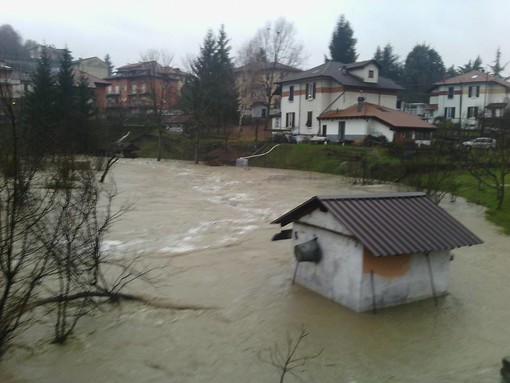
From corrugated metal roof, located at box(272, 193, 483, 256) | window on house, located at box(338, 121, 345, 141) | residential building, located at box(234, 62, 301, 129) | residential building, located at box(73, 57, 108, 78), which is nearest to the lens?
corrugated metal roof, located at box(272, 193, 483, 256)

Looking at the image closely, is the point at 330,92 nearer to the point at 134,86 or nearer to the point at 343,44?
the point at 343,44

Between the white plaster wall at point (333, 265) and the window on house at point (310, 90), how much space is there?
145ft

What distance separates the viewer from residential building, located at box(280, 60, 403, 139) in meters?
52.5

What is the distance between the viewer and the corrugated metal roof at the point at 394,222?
31.9 feet

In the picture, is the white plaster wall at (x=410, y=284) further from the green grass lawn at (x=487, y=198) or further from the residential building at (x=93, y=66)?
the residential building at (x=93, y=66)

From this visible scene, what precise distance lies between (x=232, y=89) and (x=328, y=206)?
2129 inches

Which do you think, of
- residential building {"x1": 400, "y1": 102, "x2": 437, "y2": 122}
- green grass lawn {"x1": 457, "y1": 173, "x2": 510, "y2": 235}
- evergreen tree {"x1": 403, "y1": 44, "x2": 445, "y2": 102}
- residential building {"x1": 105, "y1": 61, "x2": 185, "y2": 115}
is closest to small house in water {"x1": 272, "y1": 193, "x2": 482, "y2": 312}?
green grass lawn {"x1": 457, "y1": 173, "x2": 510, "y2": 235}

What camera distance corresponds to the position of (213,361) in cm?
821

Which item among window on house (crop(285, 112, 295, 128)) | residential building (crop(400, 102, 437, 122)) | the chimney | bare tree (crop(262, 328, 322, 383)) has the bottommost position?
bare tree (crop(262, 328, 322, 383))

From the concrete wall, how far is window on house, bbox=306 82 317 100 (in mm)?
44503

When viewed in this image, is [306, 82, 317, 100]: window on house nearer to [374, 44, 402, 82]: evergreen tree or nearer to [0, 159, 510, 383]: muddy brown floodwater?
[374, 44, 402, 82]: evergreen tree

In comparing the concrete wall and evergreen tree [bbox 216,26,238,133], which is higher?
evergreen tree [bbox 216,26,238,133]

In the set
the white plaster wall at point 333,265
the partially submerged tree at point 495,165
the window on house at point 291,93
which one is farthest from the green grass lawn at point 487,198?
the window on house at point 291,93

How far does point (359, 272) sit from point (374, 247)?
691 mm
